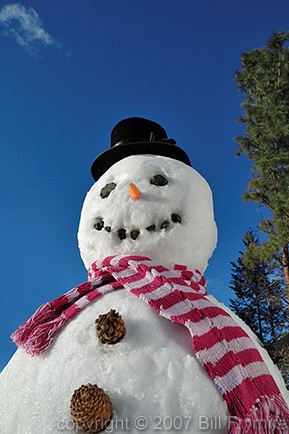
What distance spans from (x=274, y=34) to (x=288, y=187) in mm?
4562

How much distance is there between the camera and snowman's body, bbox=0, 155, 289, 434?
1.66 m

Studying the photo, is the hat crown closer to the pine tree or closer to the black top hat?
the black top hat

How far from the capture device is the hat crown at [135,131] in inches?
110

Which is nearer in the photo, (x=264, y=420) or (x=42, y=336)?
(x=264, y=420)

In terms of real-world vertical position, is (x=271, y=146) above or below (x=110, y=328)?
above

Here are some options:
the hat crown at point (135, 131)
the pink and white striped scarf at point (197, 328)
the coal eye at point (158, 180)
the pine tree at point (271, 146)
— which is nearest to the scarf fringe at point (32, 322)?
the pink and white striped scarf at point (197, 328)

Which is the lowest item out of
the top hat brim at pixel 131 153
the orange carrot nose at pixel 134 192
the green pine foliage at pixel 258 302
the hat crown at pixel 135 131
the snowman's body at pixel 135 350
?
the snowman's body at pixel 135 350

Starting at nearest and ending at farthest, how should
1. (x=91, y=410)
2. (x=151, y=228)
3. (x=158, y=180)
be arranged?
(x=91, y=410) < (x=151, y=228) < (x=158, y=180)

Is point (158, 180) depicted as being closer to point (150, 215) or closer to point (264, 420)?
point (150, 215)

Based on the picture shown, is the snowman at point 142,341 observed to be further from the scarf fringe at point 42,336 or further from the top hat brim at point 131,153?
the top hat brim at point 131,153

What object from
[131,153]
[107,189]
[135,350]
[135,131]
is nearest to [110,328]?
[135,350]

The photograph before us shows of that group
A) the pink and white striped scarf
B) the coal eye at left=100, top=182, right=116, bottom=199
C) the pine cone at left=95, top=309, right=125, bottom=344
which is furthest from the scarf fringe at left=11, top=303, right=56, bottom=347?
the coal eye at left=100, top=182, right=116, bottom=199

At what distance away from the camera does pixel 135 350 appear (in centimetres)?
180

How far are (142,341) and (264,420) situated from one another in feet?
1.71
